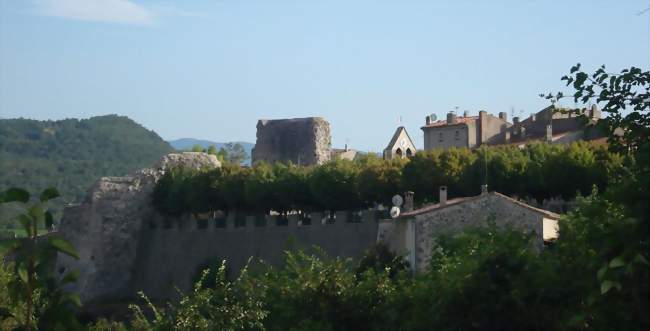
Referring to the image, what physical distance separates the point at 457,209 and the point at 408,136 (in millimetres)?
39949

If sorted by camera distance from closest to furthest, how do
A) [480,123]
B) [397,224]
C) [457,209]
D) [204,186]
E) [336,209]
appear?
[457,209]
[397,224]
[336,209]
[204,186]
[480,123]

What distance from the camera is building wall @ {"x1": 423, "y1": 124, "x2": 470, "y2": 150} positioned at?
68062mm

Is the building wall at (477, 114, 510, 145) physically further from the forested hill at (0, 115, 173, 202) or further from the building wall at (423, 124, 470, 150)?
the forested hill at (0, 115, 173, 202)

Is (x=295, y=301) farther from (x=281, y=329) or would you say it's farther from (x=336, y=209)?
(x=336, y=209)

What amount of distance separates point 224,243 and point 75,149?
335 feet

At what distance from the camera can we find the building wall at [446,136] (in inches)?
2680

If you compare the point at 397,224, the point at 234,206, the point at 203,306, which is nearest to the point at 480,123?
the point at 234,206

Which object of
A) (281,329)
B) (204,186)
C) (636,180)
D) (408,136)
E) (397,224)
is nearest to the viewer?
(636,180)

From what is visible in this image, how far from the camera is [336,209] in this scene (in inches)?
1895

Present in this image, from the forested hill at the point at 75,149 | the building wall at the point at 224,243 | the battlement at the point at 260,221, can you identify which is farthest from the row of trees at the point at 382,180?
the forested hill at the point at 75,149

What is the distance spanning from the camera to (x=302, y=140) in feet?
212

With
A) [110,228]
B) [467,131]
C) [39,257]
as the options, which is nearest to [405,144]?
[467,131]

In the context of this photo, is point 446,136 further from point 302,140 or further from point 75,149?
point 75,149

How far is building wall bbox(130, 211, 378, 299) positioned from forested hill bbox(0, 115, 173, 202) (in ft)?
224
